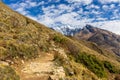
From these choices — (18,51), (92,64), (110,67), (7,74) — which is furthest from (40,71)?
(110,67)

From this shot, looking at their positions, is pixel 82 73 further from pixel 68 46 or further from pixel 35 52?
pixel 68 46

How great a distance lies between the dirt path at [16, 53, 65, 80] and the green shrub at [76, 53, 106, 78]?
56.9 feet

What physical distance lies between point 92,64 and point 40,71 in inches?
957

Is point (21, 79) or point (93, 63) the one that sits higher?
point (21, 79)

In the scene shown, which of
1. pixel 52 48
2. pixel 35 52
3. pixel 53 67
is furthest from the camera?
pixel 52 48

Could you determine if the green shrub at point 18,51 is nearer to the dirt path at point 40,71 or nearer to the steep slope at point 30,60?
the steep slope at point 30,60

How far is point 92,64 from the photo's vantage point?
188ft

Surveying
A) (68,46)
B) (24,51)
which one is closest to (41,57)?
(24,51)

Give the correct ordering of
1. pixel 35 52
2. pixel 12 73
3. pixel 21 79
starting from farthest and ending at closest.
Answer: pixel 35 52, pixel 21 79, pixel 12 73

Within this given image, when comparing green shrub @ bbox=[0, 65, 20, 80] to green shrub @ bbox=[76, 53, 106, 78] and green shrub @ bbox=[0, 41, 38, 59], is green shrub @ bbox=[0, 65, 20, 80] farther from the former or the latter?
green shrub @ bbox=[76, 53, 106, 78]

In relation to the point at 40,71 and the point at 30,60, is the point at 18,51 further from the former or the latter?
the point at 40,71

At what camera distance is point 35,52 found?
43.8m

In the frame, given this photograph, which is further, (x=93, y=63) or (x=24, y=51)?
(x=93, y=63)

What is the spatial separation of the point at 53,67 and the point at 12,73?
969cm
